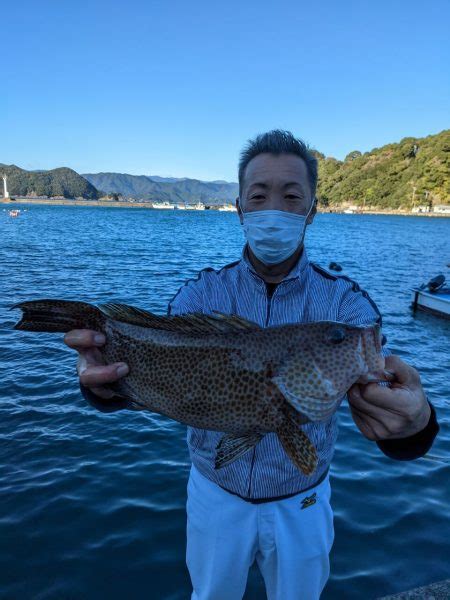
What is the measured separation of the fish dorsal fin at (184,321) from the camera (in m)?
2.97

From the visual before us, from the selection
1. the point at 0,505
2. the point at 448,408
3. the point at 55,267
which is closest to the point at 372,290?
the point at 448,408

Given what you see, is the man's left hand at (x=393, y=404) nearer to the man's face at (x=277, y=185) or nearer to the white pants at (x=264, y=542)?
the white pants at (x=264, y=542)

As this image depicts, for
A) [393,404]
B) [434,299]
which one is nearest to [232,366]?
[393,404]

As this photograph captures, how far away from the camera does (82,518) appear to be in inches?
253

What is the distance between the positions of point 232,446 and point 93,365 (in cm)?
116

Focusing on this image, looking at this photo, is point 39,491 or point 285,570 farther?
point 39,491

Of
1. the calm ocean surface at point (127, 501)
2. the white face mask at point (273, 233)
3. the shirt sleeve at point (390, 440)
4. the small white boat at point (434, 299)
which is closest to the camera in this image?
the shirt sleeve at point (390, 440)

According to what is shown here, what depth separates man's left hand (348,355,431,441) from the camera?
8.25 feet

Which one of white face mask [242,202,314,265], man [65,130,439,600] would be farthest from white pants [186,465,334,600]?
white face mask [242,202,314,265]

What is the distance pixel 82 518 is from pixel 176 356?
16.0 ft

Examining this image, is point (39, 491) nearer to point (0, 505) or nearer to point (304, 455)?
point (0, 505)

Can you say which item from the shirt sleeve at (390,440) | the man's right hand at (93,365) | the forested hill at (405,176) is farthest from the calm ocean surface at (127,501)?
the forested hill at (405,176)

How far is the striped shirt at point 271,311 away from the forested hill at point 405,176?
148740 millimetres

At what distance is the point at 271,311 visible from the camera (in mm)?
3408
